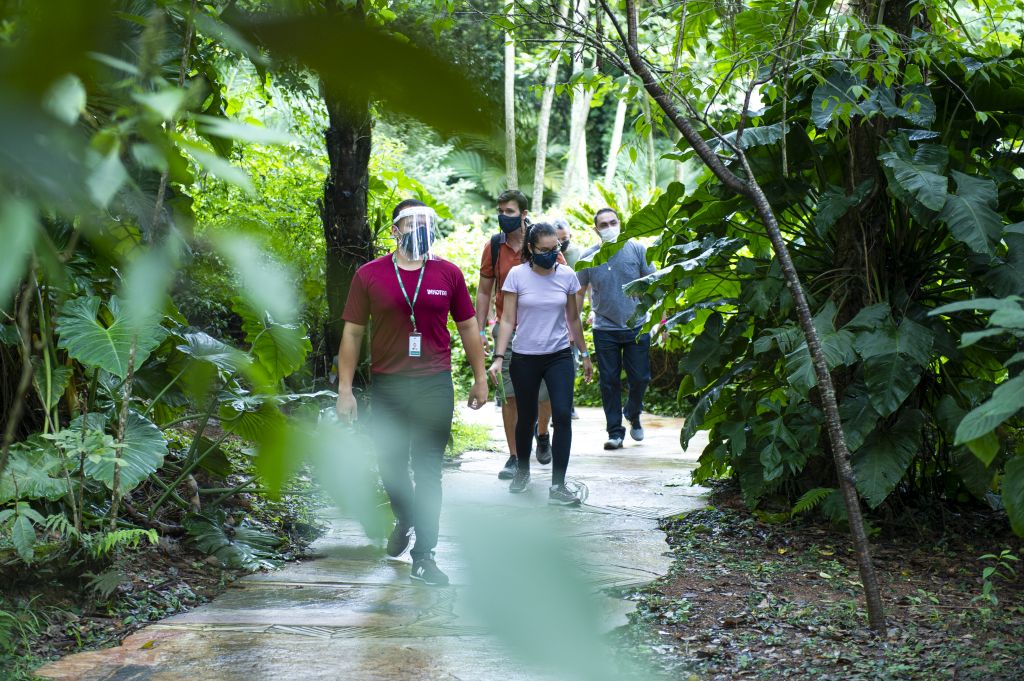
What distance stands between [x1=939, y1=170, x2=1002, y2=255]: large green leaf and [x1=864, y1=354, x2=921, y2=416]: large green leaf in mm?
602

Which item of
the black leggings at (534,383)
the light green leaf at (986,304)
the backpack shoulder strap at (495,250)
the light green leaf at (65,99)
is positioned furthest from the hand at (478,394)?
the light green leaf at (65,99)

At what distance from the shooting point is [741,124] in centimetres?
379

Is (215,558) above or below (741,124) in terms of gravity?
below

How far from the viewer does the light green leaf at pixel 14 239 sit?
352 millimetres

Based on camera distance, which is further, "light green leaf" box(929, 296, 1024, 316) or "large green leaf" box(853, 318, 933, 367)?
"large green leaf" box(853, 318, 933, 367)

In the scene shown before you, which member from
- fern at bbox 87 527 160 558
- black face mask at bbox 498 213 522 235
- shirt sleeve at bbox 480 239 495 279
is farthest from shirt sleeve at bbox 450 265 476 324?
shirt sleeve at bbox 480 239 495 279

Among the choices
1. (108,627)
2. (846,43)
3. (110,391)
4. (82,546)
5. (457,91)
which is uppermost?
(846,43)

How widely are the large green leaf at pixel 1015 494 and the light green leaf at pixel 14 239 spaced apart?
4180 mm

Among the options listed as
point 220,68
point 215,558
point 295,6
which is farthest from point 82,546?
point 295,6

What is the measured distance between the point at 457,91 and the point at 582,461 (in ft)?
24.6

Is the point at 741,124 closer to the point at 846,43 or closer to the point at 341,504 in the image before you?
the point at 846,43

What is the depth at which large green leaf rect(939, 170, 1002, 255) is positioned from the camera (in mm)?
4398

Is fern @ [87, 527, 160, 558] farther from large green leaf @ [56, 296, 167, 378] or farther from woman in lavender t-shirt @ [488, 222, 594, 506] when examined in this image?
woman in lavender t-shirt @ [488, 222, 594, 506]

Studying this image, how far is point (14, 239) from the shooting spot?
0.37 metres
